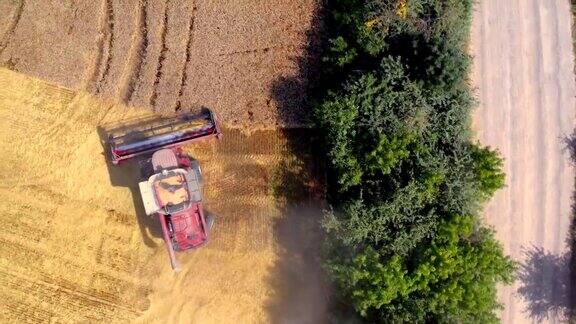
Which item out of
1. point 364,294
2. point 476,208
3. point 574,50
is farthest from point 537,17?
point 364,294

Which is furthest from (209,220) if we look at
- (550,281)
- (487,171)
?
(550,281)

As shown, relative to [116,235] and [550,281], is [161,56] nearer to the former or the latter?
[116,235]

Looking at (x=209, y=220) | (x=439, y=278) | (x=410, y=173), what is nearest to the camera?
(x=439, y=278)

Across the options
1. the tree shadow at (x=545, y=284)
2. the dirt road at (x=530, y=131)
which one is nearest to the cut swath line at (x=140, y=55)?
the dirt road at (x=530, y=131)

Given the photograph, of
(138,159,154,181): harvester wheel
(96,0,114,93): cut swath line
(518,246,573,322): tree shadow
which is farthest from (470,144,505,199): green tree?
(96,0,114,93): cut swath line

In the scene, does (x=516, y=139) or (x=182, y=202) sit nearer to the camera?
(x=182, y=202)

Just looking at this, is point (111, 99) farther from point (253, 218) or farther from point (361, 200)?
point (361, 200)
